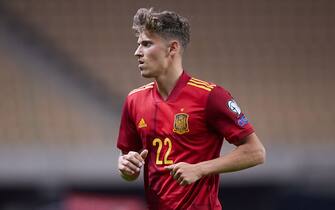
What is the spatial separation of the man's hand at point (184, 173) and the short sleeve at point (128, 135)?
1.88 feet

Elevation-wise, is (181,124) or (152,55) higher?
(152,55)

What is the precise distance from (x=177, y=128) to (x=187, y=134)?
0.06m

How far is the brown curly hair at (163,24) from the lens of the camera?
3.86 metres

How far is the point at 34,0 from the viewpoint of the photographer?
10.3 m

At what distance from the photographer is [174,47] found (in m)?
3.91

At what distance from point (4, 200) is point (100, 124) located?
6.26 ft

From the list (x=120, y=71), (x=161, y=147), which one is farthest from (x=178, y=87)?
(x=120, y=71)

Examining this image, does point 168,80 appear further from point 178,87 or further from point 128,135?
point 128,135

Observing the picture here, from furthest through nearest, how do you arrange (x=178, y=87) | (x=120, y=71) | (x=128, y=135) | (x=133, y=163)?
→ 1. (x=120, y=71)
2. (x=128, y=135)
3. (x=178, y=87)
4. (x=133, y=163)

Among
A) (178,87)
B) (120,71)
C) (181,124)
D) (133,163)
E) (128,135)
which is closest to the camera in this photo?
(133,163)

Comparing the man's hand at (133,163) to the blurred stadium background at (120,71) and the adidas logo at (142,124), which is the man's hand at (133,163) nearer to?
the adidas logo at (142,124)

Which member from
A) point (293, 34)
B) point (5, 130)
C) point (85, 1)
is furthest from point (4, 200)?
point (293, 34)

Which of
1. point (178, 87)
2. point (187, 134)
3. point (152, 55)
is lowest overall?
point (187, 134)

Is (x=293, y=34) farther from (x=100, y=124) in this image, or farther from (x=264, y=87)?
(x=100, y=124)
